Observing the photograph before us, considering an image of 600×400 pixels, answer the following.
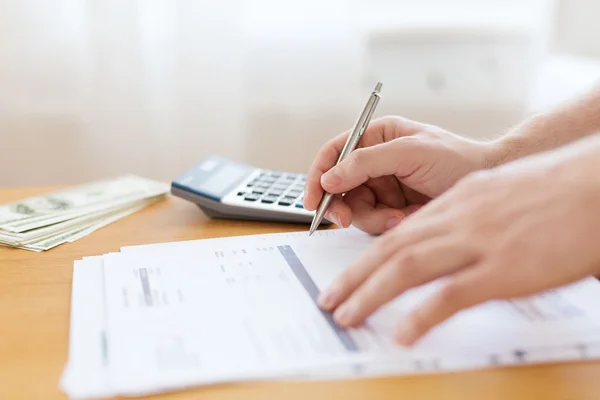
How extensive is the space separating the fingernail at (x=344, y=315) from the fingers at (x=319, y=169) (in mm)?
251

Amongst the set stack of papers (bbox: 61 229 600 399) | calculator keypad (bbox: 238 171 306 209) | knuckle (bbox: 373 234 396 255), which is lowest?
calculator keypad (bbox: 238 171 306 209)

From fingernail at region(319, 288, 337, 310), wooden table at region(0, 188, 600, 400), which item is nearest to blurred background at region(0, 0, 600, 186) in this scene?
wooden table at region(0, 188, 600, 400)

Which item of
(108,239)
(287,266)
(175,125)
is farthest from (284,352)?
(175,125)

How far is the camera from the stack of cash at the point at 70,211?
0.73 meters

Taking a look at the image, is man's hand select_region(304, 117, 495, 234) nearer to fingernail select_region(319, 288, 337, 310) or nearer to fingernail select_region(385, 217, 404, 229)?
fingernail select_region(385, 217, 404, 229)

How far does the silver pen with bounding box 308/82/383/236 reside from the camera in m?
0.71

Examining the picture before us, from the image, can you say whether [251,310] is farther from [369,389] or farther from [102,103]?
[102,103]

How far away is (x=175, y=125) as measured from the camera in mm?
1403

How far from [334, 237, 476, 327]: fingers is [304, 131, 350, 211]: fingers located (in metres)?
0.25

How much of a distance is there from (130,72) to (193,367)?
1.03m

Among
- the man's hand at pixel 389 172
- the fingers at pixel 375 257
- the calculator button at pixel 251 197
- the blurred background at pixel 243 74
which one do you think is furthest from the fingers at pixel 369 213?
the blurred background at pixel 243 74

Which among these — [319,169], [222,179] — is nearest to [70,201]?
[222,179]

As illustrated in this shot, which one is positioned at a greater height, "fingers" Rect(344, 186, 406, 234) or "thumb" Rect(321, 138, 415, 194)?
"thumb" Rect(321, 138, 415, 194)

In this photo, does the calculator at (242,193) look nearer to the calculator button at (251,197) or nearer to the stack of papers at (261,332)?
the calculator button at (251,197)
